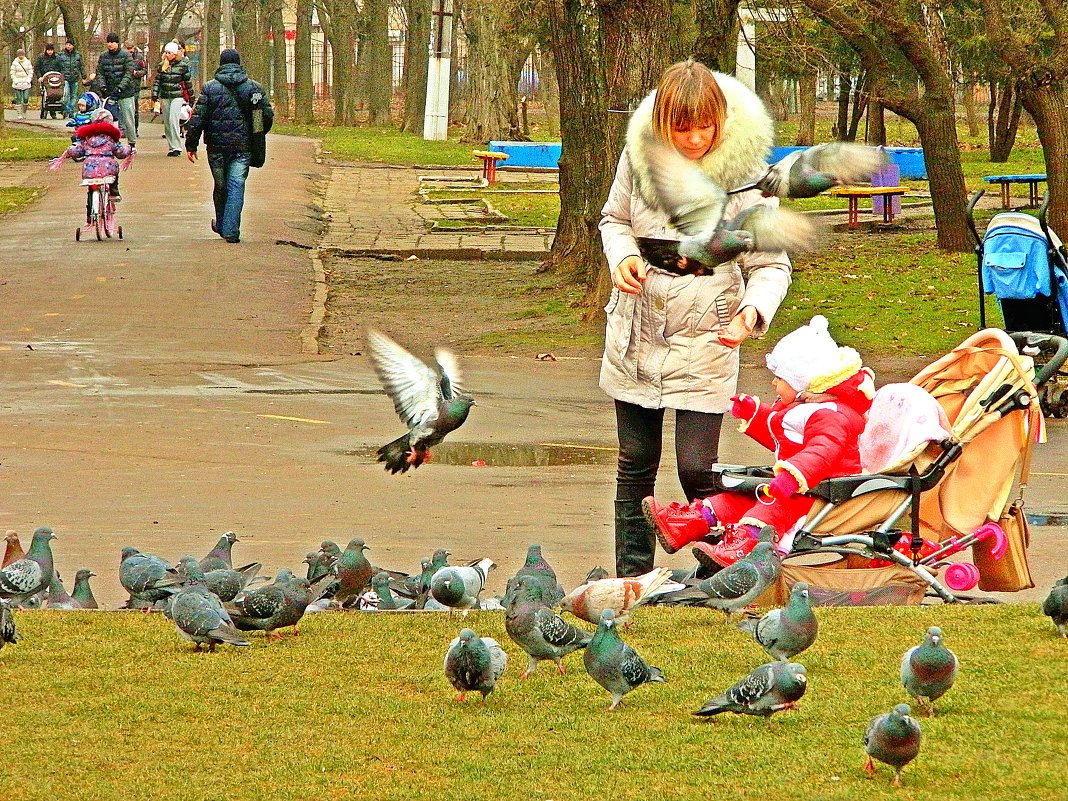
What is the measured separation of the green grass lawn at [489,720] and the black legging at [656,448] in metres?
0.62

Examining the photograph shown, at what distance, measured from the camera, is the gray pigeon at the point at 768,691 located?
464 centimetres

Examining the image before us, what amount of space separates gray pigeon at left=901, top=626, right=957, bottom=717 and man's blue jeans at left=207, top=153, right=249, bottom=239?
679 inches

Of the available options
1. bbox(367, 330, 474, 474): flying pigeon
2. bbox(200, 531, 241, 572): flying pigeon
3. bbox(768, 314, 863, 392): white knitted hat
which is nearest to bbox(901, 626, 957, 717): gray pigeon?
bbox(768, 314, 863, 392): white knitted hat

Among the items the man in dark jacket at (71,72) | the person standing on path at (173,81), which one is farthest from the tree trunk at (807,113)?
the man in dark jacket at (71,72)

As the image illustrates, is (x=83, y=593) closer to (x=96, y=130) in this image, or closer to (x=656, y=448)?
(x=656, y=448)

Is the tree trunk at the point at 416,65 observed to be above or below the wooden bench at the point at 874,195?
above

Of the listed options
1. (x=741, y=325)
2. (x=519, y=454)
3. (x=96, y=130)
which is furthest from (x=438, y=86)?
(x=741, y=325)

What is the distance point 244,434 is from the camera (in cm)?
1108

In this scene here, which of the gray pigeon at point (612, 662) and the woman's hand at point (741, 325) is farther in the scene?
the woman's hand at point (741, 325)

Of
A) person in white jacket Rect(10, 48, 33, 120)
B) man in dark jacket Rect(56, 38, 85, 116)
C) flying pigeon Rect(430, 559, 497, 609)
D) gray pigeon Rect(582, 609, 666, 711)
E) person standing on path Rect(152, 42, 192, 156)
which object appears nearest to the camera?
gray pigeon Rect(582, 609, 666, 711)

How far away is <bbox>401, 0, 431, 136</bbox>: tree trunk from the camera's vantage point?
2093 inches

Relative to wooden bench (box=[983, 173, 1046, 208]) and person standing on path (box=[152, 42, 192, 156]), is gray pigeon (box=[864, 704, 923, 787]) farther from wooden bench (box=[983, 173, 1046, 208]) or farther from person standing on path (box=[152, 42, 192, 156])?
person standing on path (box=[152, 42, 192, 156])

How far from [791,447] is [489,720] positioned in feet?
7.89

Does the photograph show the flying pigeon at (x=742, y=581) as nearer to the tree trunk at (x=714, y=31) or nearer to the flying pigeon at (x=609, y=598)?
the flying pigeon at (x=609, y=598)
